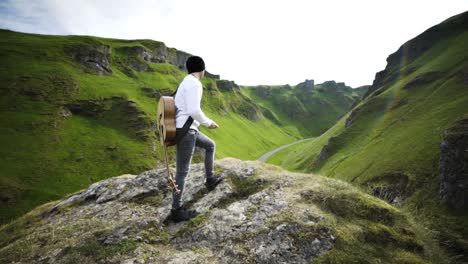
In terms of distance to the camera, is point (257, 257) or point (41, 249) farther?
point (41, 249)

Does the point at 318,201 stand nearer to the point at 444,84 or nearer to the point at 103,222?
the point at 103,222

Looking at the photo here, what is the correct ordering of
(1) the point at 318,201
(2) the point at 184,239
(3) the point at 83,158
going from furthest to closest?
(3) the point at 83,158
(1) the point at 318,201
(2) the point at 184,239

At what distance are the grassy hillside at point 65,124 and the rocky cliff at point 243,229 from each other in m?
46.8

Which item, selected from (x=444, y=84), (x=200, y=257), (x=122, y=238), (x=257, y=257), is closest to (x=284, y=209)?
(x=257, y=257)

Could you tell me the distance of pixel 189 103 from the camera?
7828 millimetres

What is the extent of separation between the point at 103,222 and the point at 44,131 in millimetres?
71005

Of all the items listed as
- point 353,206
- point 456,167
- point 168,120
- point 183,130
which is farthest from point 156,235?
point 456,167

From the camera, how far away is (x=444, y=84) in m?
65.8

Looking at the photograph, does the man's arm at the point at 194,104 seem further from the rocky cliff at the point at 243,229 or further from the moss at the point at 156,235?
the moss at the point at 156,235

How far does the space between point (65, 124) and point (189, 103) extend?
79.3m

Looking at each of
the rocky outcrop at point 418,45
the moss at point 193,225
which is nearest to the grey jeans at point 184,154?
the moss at point 193,225

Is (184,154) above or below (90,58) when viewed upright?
below

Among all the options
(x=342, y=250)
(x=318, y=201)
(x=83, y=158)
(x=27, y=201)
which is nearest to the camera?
(x=342, y=250)

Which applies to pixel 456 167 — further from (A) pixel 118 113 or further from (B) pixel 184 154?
(A) pixel 118 113
